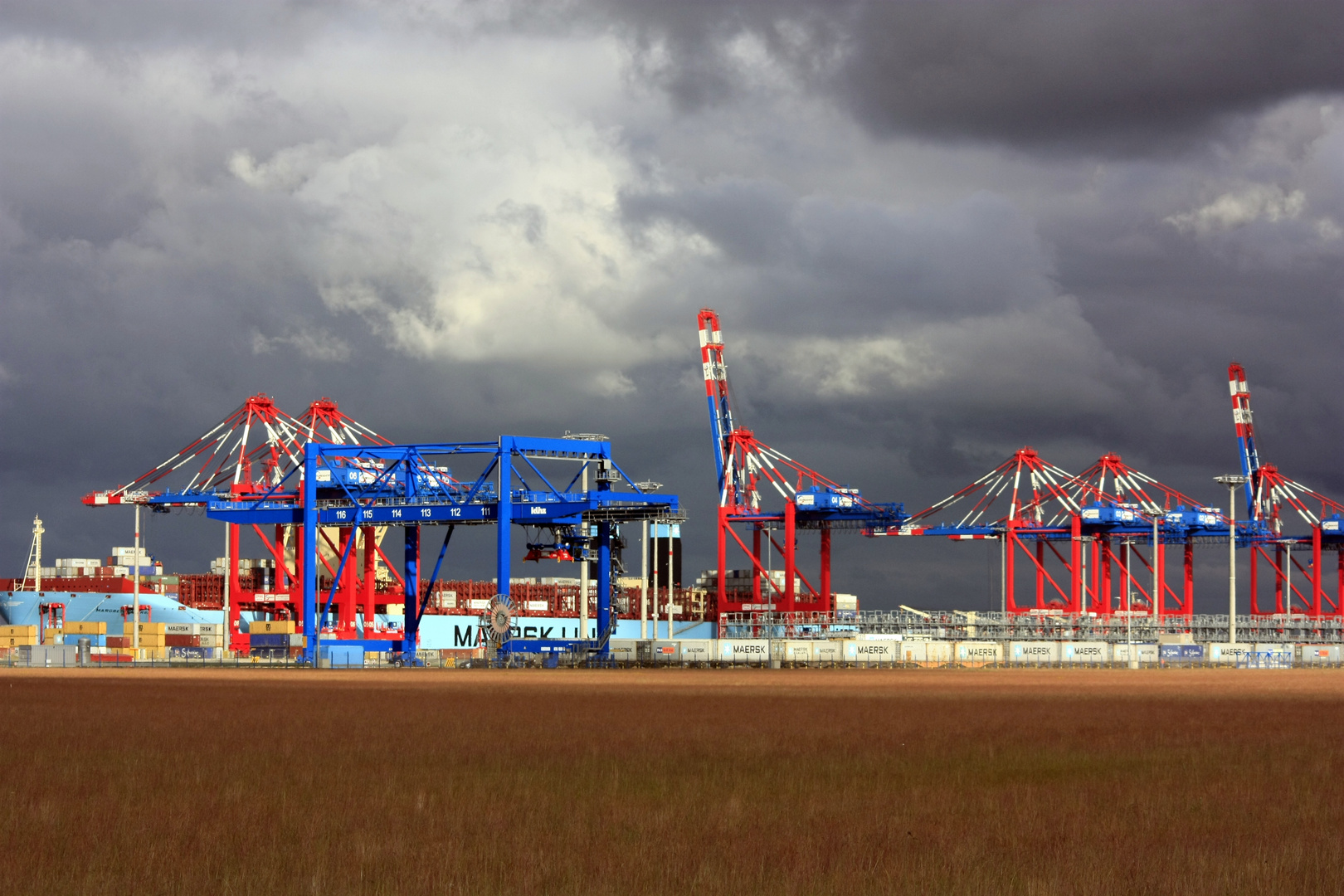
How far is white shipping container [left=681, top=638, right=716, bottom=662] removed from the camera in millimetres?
84750

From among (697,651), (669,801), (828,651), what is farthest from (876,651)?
(669,801)

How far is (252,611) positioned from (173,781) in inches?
4690

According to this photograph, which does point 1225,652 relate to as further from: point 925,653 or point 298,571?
point 298,571

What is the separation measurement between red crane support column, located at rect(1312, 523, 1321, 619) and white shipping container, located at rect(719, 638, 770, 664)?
90863mm

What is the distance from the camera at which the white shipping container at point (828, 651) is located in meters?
87.1

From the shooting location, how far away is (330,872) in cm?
1306

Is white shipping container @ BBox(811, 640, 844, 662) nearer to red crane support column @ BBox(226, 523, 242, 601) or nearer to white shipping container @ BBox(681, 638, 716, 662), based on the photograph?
white shipping container @ BBox(681, 638, 716, 662)

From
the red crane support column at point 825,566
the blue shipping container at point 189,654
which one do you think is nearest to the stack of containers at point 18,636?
the blue shipping container at point 189,654

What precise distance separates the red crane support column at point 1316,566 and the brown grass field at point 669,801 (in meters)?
129

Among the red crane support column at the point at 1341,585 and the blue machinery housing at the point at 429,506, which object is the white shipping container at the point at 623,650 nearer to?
the blue machinery housing at the point at 429,506

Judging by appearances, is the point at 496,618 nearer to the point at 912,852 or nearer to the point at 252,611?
the point at 252,611

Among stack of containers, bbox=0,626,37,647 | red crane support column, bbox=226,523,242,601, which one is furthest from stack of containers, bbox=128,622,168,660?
stack of containers, bbox=0,626,37,647

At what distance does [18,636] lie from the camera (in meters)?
111

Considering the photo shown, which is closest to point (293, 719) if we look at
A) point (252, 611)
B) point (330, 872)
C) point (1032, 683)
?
point (330, 872)
